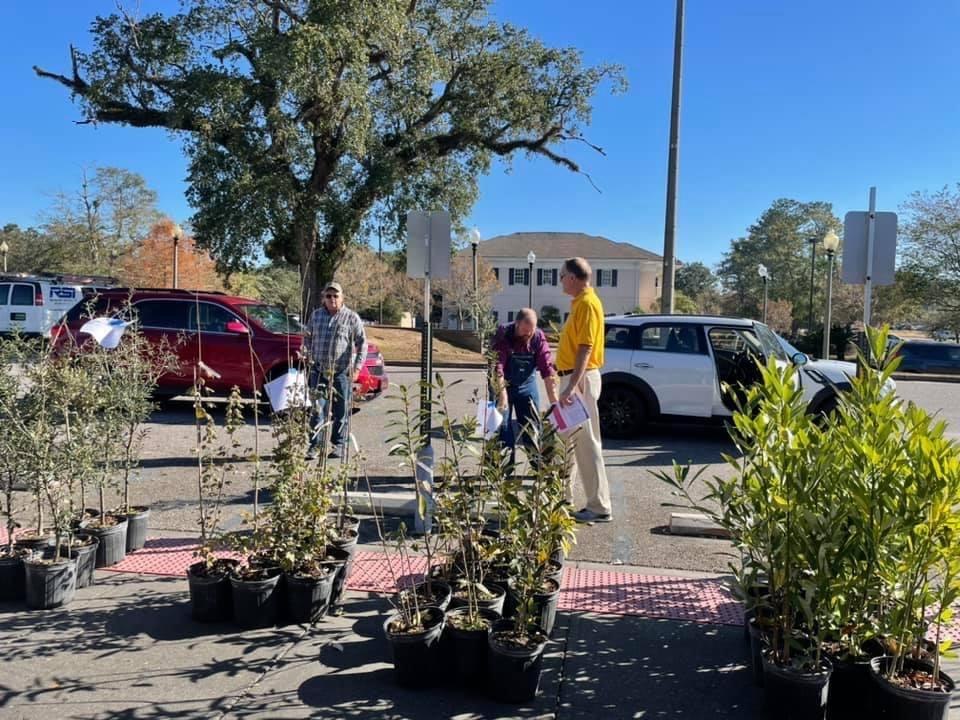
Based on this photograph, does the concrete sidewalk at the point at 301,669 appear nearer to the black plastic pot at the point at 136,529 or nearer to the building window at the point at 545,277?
the black plastic pot at the point at 136,529

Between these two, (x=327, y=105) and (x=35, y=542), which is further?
(x=327, y=105)

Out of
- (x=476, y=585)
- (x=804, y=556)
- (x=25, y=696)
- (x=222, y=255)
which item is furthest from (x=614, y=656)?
(x=222, y=255)

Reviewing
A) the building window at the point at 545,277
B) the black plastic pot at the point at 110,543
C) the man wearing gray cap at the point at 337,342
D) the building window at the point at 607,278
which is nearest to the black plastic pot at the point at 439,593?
the black plastic pot at the point at 110,543

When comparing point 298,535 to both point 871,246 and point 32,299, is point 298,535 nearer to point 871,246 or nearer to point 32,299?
point 871,246

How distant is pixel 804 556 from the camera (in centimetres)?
299

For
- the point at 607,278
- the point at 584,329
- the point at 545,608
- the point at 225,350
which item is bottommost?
the point at 545,608

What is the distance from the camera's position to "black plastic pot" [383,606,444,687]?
3209 millimetres

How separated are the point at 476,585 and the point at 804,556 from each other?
1488 millimetres

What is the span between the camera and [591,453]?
5.52m

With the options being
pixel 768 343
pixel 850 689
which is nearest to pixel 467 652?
pixel 850 689

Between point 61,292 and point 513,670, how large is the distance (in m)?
22.6

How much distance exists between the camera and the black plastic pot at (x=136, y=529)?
495cm

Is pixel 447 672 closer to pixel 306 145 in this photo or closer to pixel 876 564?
pixel 876 564

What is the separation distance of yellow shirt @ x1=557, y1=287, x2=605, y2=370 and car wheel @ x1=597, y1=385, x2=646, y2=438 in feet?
13.7
